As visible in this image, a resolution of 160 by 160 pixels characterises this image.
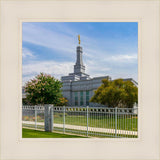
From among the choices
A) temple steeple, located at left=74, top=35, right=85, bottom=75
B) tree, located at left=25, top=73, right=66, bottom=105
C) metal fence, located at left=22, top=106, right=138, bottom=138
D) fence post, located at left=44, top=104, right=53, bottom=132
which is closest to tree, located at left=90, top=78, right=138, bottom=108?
tree, located at left=25, top=73, right=66, bottom=105

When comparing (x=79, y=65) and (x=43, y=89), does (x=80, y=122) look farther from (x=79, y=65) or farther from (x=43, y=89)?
(x=79, y=65)

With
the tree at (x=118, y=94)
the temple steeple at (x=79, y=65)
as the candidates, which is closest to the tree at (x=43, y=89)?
the tree at (x=118, y=94)

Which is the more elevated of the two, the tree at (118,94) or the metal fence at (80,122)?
the tree at (118,94)

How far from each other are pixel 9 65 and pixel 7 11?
1112mm

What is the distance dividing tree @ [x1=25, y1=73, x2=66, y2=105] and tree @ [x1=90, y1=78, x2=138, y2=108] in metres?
2.89

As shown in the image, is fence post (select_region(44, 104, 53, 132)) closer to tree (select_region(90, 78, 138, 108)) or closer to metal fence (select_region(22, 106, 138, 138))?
metal fence (select_region(22, 106, 138, 138))

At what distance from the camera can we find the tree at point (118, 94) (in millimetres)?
9484

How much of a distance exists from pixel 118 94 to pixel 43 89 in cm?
469

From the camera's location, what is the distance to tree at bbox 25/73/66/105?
9367 mm

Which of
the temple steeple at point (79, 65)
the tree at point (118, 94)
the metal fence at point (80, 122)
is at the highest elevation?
the temple steeple at point (79, 65)

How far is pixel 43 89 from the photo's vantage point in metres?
9.23

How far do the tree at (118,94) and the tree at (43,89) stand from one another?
2.89 m

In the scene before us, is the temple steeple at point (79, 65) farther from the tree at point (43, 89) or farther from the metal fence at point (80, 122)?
the metal fence at point (80, 122)

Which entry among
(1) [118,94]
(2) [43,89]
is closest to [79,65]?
(1) [118,94]
